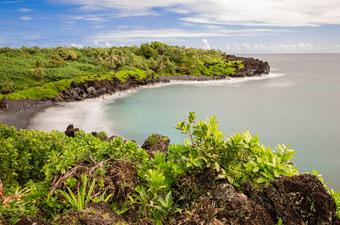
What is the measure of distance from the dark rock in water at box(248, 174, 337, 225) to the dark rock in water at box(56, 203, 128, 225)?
1734 millimetres

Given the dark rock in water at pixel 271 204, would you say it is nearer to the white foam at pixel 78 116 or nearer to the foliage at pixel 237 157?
the foliage at pixel 237 157

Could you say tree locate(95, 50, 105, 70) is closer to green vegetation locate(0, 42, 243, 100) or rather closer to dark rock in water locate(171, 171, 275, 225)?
green vegetation locate(0, 42, 243, 100)

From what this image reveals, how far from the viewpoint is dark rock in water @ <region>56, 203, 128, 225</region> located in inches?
159

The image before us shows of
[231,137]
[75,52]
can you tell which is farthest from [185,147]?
[75,52]

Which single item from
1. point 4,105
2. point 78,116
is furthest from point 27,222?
point 4,105

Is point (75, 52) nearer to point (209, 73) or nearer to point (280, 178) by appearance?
point (209, 73)

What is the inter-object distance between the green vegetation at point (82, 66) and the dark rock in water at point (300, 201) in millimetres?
49423

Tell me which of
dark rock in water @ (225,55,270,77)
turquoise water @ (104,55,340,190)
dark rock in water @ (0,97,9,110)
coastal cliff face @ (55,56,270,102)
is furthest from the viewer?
dark rock in water @ (225,55,270,77)

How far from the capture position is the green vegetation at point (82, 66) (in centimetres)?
5647

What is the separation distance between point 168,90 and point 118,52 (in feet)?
92.7

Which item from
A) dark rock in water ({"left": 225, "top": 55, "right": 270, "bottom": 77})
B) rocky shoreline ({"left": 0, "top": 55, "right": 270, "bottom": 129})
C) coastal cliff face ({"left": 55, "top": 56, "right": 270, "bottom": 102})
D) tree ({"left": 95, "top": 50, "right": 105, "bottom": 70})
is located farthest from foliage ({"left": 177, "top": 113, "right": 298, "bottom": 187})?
dark rock in water ({"left": 225, "top": 55, "right": 270, "bottom": 77})

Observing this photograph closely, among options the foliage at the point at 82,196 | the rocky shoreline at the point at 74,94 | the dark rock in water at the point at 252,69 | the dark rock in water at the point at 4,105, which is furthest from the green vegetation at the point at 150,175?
the dark rock in water at the point at 252,69

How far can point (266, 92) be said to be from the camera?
6378 cm

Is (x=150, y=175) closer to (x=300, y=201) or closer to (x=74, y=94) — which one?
(x=300, y=201)
